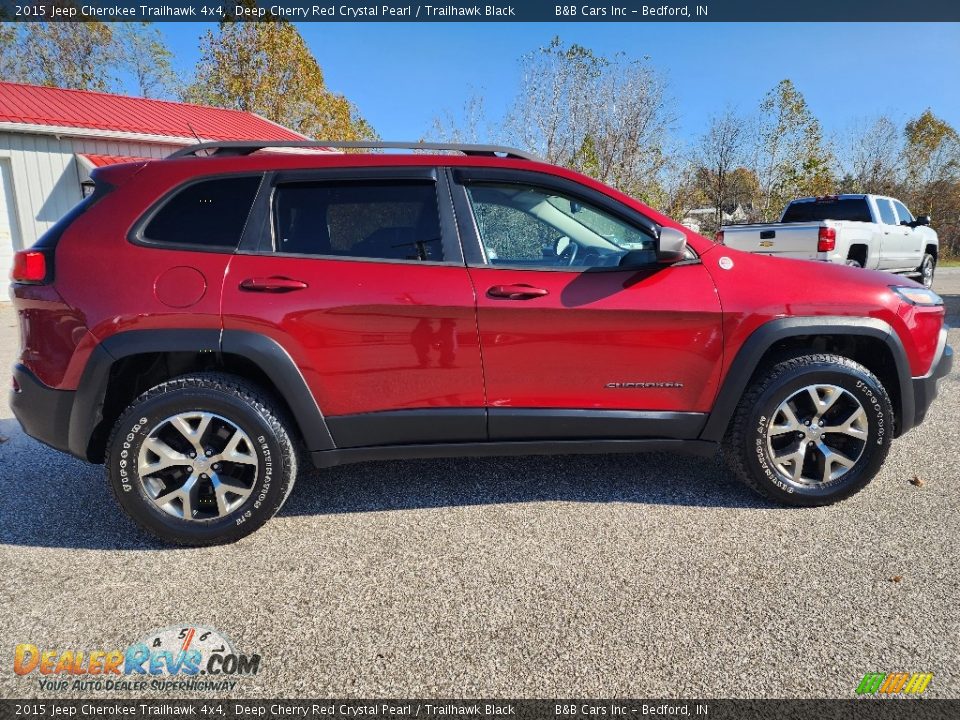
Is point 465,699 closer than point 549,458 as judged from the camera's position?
Yes

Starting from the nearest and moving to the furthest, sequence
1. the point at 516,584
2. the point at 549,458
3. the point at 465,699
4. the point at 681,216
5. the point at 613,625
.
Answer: the point at 465,699 → the point at 613,625 → the point at 516,584 → the point at 549,458 → the point at 681,216

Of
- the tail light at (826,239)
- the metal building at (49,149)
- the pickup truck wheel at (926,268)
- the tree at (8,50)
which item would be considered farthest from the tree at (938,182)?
the tree at (8,50)

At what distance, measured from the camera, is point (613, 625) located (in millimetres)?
2195

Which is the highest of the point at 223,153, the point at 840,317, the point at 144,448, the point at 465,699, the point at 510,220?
the point at 223,153

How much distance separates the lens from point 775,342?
3.04m

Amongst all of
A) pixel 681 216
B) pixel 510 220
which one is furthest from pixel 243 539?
pixel 681 216

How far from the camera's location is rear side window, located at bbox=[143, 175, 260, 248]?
9.23 feet

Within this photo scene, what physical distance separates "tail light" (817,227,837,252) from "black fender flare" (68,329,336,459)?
334 inches

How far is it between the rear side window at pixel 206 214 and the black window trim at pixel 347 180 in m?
0.06

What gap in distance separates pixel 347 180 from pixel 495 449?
1.52 m

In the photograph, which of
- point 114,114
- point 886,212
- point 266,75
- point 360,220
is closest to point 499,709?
point 360,220

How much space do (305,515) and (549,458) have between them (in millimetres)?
1552

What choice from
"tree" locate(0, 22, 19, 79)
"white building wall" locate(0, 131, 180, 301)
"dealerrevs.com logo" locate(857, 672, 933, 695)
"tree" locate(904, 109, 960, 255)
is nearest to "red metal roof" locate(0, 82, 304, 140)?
"white building wall" locate(0, 131, 180, 301)
